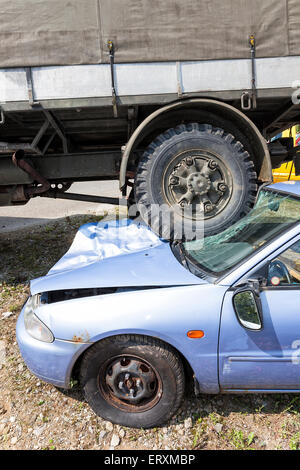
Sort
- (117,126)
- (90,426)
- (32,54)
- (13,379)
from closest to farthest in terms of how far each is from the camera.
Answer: (90,426) < (13,379) < (32,54) < (117,126)

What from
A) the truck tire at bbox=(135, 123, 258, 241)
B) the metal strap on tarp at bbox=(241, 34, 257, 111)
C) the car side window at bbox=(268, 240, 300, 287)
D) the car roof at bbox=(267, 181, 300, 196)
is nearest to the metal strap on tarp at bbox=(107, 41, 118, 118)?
the truck tire at bbox=(135, 123, 258, 241)

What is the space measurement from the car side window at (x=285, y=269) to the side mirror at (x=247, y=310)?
158 mm

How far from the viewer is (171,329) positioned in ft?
6.29

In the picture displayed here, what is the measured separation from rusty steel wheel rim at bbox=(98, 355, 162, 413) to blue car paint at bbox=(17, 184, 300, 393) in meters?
0.24

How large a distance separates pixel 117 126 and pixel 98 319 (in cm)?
296

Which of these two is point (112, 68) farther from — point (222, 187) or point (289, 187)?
point (289, 187)

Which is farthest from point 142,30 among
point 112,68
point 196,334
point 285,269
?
point 196,334

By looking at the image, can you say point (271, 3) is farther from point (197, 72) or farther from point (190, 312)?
point (190, 312)

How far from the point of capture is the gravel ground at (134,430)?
2025 millimetres

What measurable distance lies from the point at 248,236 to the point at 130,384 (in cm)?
134

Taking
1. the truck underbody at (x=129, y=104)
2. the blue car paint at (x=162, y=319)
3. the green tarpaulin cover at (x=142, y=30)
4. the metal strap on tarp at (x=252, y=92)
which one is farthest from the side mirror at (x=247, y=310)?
the green tarpaulin cover at (x=142, y=30)

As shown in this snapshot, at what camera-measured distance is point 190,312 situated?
6.31 feet
